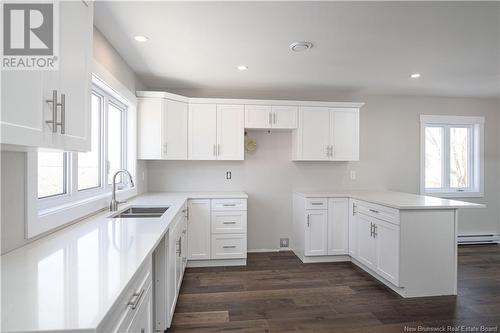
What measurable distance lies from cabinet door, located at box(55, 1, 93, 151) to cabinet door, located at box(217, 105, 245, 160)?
2312mm

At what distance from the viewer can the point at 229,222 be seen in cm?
343

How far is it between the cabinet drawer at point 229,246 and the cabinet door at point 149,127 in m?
1.39

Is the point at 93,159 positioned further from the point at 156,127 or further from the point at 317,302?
the point at 317,302

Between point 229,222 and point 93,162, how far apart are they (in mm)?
1709

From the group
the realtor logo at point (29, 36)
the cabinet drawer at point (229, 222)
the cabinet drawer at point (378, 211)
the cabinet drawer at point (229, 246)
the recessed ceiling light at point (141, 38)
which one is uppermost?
the recessed ceiling light at point (141, 38)

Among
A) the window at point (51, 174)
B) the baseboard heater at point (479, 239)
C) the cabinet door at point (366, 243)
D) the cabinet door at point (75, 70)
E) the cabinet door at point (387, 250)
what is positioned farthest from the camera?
the baseboard heater at point (479, 239)

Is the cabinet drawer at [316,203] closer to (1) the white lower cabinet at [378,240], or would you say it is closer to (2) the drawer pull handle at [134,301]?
(1) the white lower cabinet at [378,240]

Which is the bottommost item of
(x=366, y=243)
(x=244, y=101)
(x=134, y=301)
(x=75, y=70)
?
(x=366, y=243)

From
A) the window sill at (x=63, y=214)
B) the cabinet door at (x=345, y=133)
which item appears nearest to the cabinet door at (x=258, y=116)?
the cabinet door at (x=345, y=133)

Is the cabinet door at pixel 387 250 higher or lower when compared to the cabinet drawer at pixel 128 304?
lower

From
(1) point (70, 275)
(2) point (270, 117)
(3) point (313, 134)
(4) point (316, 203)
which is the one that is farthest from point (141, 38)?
(4) point (316, 203)

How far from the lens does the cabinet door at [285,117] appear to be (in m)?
3.73

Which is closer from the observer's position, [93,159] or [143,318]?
[143,318]

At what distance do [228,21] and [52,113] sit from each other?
4.89ft
